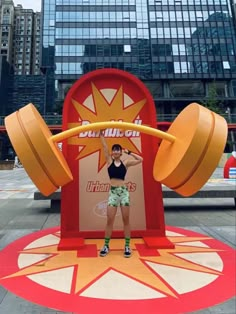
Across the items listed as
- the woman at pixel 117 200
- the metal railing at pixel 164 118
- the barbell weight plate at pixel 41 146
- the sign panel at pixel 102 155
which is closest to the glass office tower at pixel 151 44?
the metal railing at pixel 164 118

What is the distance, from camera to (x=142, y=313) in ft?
8.39

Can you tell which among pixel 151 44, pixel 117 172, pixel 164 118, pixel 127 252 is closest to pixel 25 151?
pixel 117 172

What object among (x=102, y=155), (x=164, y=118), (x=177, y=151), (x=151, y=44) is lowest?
(x=177, y=151)

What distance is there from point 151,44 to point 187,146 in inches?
2265

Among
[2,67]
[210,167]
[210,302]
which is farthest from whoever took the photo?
[2,67]

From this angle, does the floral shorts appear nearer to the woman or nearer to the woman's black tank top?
the woman

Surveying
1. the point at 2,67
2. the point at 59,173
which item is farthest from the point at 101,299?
the point at 2,67

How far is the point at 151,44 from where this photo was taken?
5550cm

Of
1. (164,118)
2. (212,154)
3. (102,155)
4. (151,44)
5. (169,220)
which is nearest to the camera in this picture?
(212,154)

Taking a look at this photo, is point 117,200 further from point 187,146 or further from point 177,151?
point 187,146

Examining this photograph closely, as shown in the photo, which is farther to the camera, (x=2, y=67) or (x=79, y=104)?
(x=2, y=67)

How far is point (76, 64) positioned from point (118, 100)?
52276mm

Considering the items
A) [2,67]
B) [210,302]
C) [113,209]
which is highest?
[2,67]

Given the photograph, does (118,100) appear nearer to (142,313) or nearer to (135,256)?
(135,256)
